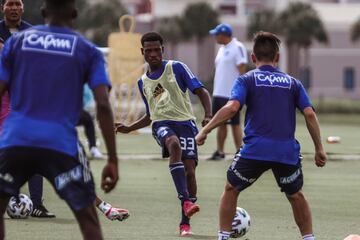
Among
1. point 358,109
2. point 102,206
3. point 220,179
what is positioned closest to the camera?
point 102,206

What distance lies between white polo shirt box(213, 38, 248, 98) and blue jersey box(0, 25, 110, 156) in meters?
12.7

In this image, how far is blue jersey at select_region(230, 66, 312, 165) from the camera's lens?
8.94 meters

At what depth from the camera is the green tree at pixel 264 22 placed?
8650cm

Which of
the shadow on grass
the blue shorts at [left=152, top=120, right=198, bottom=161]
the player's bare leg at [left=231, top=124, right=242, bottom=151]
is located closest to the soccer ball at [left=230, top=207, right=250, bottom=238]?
the blue shorts at [left=152, top=120, right=198, bottom=161]

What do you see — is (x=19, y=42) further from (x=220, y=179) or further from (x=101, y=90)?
(x=220, y=179)

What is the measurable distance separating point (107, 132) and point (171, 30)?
83460 mm

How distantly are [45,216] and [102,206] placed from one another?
1182 mm

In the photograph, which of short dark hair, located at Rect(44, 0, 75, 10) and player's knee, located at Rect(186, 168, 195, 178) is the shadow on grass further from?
short dark hair, located at Rect(44, 0, 75, 10)

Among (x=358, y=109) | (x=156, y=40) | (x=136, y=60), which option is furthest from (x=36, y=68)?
(x=358, y=109)

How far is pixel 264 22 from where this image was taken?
87.8 metres

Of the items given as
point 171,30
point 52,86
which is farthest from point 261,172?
point 171,30

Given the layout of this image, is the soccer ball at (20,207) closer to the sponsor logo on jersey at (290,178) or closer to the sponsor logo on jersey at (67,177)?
the sponsor logo on jersey at (290,178)

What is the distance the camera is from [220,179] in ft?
53.5

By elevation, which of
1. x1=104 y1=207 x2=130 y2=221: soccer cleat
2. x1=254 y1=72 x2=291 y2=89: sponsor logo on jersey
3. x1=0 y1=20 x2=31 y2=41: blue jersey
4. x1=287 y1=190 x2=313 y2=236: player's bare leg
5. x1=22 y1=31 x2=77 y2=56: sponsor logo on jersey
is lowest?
x1=104 y1=207 x2=130 y2=221: soccer cleat
